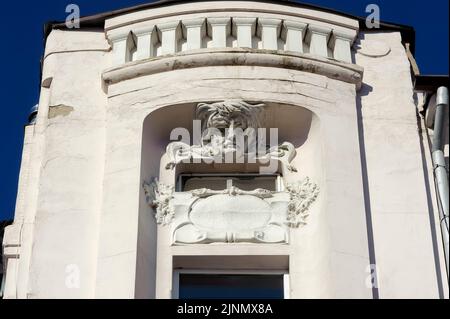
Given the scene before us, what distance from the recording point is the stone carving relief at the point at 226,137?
14.6 metres

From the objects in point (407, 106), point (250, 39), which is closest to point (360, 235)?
point (407, 106)

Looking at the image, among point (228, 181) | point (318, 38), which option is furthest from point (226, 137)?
point (318, 38)

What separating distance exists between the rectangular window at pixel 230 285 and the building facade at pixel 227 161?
0.06ft

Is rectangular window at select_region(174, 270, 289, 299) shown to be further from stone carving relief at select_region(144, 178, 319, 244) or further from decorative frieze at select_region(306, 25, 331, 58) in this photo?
decorative frieze at select_region(306, 25, 331, 58)

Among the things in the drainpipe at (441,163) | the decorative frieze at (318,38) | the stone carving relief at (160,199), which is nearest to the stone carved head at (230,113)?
the stone carving relief at (160,199)

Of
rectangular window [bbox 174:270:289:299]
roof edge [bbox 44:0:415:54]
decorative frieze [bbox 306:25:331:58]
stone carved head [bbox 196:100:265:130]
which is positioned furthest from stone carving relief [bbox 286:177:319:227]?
roof edge [bbox 44:0:415:54]

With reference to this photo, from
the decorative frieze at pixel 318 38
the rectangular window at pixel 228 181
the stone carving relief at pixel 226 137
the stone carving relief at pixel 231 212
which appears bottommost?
the stone carving relief at pixel 231 212

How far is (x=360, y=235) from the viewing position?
13500 mm

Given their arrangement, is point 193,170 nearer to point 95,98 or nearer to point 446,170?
point 95,98

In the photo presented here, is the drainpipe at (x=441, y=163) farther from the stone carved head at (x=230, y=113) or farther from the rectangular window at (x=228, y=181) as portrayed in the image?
the stone carved head at (x=230, y=113)

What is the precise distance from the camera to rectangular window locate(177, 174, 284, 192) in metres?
14.8

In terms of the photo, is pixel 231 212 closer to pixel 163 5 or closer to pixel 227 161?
pixel 227 161

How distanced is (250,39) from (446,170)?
3.00 m

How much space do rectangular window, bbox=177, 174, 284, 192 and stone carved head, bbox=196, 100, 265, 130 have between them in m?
0.59
